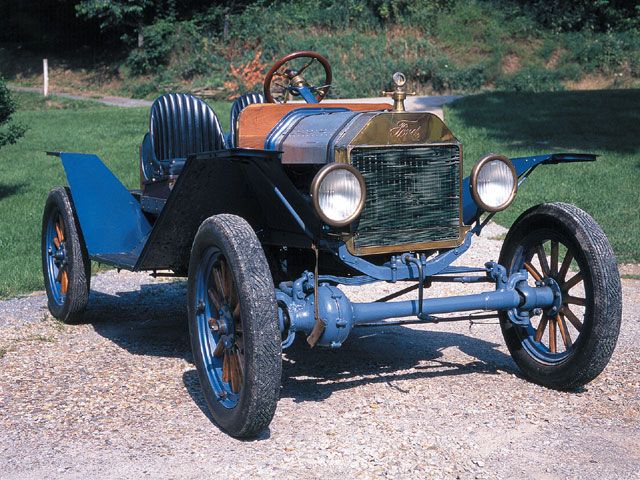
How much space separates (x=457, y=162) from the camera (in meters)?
4.41

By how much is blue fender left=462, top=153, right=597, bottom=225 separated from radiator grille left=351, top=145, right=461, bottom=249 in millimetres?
139

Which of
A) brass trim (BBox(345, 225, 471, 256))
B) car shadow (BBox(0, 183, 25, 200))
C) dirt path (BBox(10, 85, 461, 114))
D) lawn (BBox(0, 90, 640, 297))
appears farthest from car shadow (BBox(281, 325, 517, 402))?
dirt path (BBox(10, 85, 461, 114))

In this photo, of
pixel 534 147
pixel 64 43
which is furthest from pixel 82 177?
pixel 64 43

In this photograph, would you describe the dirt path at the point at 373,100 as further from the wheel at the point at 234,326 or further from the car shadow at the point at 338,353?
the wheel at the point at 234,326

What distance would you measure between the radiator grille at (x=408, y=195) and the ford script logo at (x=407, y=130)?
53mm

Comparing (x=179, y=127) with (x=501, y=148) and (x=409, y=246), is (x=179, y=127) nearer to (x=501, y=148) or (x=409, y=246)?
(x=409, y=246)

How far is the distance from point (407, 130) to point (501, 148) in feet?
31.8

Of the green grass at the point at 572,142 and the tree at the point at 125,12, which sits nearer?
the green grass at the point at 572,142

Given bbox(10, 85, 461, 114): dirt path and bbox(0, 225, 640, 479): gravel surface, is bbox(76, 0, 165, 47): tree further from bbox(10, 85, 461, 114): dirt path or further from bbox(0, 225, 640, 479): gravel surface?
bbox(0, 225, 640, 479): gravel surface

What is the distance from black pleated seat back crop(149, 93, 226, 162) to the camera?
589 centimetres

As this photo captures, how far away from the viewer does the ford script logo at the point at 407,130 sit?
166 inches

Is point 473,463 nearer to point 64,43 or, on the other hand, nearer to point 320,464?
point 320,464

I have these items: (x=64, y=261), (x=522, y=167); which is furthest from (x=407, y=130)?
(x=64, y=261)

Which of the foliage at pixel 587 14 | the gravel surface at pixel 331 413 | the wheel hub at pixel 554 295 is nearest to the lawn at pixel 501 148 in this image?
the gravel surface at pixel 331 413
